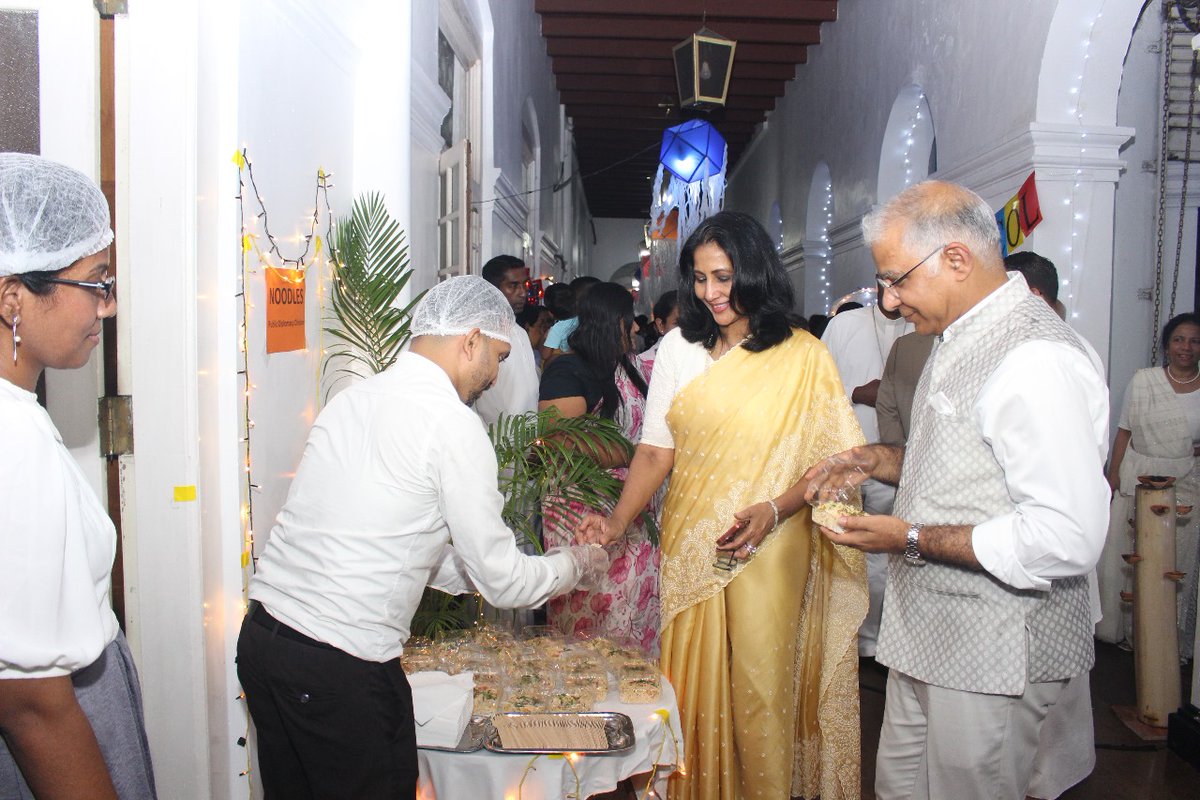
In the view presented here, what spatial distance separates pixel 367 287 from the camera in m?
2.95

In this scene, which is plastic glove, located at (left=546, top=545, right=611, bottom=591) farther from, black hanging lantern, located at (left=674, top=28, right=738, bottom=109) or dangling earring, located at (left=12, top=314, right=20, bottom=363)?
black hanging lantern, located at (left=674, top=28, right=738, bottom=109)

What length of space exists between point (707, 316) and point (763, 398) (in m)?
0.29

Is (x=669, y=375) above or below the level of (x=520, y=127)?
below

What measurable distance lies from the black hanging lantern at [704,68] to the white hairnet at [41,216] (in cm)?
687

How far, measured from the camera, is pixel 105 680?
139 centimetres

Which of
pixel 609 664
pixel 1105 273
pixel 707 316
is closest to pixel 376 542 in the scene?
pixel 609 664

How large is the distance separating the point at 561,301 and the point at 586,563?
3.21 m

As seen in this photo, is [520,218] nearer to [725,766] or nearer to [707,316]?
[707,316]

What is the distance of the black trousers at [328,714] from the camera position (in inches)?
70.8

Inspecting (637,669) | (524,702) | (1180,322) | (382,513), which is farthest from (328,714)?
(1180,322)

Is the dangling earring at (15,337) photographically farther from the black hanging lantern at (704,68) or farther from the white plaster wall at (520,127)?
the black hanging lantern at (704,68)

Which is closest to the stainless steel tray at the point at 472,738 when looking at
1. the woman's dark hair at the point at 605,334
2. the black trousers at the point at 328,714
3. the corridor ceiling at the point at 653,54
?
the black trousers at the point at 328,714

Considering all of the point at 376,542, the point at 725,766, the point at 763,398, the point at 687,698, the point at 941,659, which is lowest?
the point at 725,766

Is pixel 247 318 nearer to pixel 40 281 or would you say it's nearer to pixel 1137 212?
pixel 40 281
